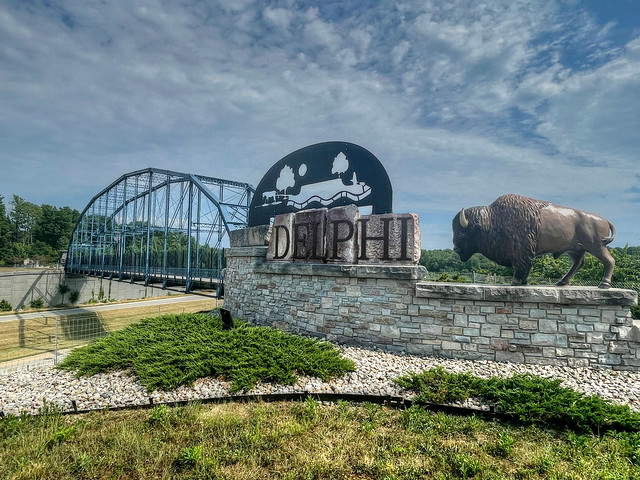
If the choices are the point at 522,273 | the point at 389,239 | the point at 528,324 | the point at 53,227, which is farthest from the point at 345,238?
the point at 53,227

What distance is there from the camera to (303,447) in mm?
3854

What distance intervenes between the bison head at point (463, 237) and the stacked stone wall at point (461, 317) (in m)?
1.08

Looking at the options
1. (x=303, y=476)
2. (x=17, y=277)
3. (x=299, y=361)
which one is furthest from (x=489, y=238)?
(x=17, y=277)

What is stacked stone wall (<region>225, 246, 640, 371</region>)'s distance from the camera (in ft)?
20.3

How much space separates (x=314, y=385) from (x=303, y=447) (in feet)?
5.84

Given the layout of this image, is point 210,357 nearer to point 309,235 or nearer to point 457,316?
point 309,235

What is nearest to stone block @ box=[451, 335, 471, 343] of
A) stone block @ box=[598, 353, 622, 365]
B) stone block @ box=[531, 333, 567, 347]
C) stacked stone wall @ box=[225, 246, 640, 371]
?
stacked stone wall @ box=[225, 246, 640, 371]

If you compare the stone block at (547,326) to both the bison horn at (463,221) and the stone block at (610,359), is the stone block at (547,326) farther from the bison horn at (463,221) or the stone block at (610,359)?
the bison horn at (463,221)

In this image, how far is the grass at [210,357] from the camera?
19.5ft

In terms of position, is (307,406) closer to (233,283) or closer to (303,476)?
Result: (303,476)

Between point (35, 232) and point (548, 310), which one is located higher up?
point (35, 232)

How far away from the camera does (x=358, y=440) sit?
13.0ft

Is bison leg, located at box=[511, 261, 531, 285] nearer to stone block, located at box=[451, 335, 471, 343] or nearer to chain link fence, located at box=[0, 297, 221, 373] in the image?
stone block, located at box=[451, 335, 471, 343]

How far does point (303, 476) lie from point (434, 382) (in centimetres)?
285
